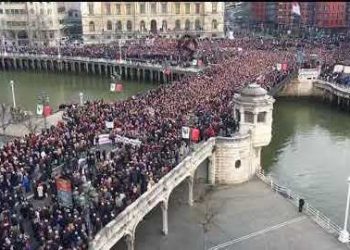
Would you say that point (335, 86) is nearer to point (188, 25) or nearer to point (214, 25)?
point (214, 25)

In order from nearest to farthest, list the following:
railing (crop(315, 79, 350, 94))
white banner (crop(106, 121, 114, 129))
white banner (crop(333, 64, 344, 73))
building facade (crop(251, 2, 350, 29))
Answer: white banner (crop(106, 121, 114, 129)) → railing (crop(315, 79, 350, 94)) → white banner (crop(333, 64, 344, 73)) → building facade (crop(251, 2, 350, 29))

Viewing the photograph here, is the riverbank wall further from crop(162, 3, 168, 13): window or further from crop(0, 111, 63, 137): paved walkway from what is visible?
crop(162, 3, 168, 13): window

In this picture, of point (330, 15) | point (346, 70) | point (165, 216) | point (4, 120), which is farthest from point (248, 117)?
point (330, 15)

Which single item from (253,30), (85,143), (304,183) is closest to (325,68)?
(304,183)

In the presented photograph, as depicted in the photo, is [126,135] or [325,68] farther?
[325,68]

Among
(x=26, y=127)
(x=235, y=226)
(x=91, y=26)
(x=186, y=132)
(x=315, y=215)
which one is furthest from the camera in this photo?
(x=91, y=26)

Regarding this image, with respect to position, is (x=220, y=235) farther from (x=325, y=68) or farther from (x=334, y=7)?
(x=334, y=7)

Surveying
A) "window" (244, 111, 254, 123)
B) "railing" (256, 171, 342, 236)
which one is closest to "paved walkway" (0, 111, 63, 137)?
"window" (244, 111, 254, 123)
